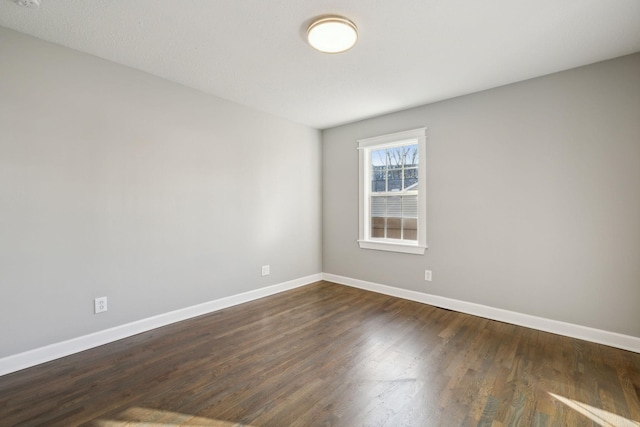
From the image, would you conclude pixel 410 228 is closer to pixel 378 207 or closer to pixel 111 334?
pixel 378 207

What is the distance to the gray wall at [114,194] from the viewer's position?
85.4 inches

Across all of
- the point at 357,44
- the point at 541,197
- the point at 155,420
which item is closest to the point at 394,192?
the point at 541,197

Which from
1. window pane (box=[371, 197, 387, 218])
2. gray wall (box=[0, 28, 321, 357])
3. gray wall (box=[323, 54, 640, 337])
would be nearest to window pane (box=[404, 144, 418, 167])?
gray wall (box=[323, 54, 640, 337])

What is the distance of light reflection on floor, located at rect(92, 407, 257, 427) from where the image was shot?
5.24ft

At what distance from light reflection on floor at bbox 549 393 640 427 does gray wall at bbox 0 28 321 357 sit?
3.24 meters

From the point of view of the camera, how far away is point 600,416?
1.67 meters

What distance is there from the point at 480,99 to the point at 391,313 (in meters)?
2.67

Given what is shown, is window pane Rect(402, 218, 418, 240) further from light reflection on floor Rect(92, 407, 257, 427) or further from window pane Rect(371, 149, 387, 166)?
light reflection on floor Rect(92, 407, 257, 427)

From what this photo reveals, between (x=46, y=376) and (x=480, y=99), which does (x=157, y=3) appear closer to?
(x=46, y=376)

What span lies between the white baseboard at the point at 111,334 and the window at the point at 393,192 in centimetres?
189

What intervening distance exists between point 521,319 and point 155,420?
334 centimetres

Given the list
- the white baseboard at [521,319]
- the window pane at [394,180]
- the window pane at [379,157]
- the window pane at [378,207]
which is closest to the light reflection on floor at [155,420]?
the white baseboard at [521,319]

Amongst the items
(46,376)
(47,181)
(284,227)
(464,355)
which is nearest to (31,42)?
(47,181)

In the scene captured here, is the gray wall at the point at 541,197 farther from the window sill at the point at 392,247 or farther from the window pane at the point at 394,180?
the window pane at the point at 394,180
